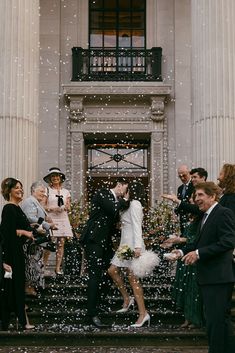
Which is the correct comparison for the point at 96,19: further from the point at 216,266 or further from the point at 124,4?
the point at 216,266

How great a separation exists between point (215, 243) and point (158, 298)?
13.3 feet

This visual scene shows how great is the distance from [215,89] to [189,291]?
203 inches

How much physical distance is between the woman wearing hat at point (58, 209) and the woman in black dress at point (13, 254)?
2729mm

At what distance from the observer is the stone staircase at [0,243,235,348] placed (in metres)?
8.84

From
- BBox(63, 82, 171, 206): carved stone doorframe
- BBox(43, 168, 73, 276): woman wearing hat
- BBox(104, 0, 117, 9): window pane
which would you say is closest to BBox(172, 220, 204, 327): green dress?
BBox(43, 168, 73, 276): woman wearing hat

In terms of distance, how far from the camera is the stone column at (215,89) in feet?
43.3

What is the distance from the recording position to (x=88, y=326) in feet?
31.0

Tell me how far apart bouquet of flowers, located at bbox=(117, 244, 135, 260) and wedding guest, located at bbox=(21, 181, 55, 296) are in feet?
3.48

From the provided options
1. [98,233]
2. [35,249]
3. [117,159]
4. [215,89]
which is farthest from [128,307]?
[117,159]

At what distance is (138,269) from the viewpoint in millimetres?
9414

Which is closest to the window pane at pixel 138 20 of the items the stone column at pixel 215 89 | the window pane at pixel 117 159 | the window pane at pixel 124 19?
the window pane at pixel 124 19

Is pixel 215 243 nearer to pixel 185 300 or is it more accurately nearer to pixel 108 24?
pixel 185 300

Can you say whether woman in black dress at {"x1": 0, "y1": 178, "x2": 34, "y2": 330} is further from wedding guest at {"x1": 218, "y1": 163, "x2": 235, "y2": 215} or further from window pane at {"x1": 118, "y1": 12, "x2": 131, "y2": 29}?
window pane at {"x1": 118, "y1": 12, "x2": 131, "y2": 29}

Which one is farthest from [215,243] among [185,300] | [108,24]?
[108,24]
